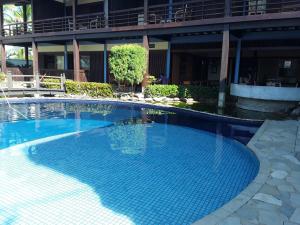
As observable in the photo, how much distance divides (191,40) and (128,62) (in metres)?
A: 4.53

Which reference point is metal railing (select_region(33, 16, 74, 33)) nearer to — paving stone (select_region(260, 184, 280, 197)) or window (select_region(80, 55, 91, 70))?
window (select_region(80, 55, 91, 70))

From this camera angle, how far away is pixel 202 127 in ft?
34.5

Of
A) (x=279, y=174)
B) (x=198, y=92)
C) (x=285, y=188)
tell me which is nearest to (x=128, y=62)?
(x=198, y=92)

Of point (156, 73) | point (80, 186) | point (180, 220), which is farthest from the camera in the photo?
point (156, 73)

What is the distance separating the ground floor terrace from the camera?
13211mm

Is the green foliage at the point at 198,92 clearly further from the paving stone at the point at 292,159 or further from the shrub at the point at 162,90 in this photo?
the paving stone at the point at 292,159

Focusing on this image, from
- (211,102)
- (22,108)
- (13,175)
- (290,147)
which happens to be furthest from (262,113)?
(22,108)

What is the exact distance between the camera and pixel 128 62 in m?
15.2

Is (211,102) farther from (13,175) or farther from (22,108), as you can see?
(13,175)

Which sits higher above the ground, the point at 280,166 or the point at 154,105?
the point at 154,105

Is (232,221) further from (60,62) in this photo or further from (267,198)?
(60,62)

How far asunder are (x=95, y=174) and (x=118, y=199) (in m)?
1.31

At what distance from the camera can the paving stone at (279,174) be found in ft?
16.4

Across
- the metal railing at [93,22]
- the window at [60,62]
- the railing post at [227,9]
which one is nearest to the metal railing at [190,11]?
the railing post at [227,9]
